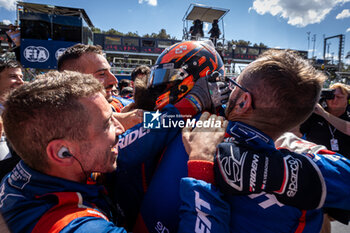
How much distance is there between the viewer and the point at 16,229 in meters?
0.80

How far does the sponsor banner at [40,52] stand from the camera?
33.4ft

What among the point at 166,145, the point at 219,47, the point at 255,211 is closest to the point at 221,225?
the point at 255,211

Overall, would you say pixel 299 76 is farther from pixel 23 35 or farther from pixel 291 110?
pixel 23 35

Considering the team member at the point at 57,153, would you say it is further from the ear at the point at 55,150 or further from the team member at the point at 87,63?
the team member at the point at 87,63

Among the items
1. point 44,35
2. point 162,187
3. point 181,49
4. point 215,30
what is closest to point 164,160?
point 162,187

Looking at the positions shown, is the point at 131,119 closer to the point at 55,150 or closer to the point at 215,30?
the point at 55,150

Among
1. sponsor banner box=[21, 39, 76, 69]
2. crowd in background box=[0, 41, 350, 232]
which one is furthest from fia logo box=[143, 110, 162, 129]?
sponsor banner box=[21, 39, 76, 69]

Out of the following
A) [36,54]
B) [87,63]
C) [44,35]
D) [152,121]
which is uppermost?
[44,35]

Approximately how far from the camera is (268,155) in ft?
3.14

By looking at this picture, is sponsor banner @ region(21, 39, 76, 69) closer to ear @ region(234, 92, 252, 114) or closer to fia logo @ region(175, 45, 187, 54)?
fia logo @ region(175, 45, 187, 54)

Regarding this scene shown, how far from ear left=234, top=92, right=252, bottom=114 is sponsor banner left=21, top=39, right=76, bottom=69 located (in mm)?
11410

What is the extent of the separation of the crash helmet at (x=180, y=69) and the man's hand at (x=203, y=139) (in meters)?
0.53

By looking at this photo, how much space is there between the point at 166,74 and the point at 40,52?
1125 cm

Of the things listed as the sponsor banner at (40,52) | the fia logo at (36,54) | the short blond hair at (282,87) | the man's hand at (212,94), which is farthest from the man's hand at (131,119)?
the fia logo at (36,54)
